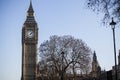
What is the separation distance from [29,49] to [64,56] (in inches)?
2790

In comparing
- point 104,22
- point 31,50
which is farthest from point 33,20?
point 104,22

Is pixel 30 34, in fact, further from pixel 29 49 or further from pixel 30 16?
pixel 30 16

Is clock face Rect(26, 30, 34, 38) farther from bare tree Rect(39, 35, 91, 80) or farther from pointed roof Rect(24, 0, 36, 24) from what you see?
bare tree Rect(39, 35, 91, 80)

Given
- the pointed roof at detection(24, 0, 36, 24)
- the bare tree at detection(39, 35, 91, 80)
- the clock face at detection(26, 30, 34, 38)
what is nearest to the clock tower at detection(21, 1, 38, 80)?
the clock face at detection(26, 30, 34, 38)

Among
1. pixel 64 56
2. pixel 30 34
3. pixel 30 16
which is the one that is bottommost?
pixel 64 56

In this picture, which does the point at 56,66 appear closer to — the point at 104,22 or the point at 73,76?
the point at 73,76

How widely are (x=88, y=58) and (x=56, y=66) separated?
6.80 metres

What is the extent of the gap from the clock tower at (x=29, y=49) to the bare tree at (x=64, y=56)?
193 ft

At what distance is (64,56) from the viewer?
2835 inches

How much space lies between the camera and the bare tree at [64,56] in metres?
71.7

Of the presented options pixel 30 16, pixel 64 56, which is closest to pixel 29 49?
→ pixel 30 16

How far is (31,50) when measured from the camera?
5561 inches

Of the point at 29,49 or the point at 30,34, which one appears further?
the point at 30,34

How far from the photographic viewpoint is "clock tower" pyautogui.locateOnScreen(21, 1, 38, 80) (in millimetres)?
135000
